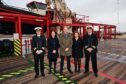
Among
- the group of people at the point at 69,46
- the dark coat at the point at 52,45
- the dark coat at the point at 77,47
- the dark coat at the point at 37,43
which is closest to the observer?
the dark coat at the point at 37,43

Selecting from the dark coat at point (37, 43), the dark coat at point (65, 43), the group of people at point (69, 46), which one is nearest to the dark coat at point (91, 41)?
the group of people at point (69, 46)

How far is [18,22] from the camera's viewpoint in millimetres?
19875

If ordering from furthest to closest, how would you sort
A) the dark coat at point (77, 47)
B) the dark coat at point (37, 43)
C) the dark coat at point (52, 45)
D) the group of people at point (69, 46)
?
the dark coat at point (77, 47) < the dark coat at point (52, 45) < the group of people at point (69, 46) < the dark coat at point (37, 43)

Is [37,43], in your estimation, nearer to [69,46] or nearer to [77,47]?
[69,46]

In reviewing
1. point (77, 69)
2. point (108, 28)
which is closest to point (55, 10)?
point (108, 28)

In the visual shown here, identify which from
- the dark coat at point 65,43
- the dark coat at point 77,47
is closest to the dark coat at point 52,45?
the dark coat at point 65,43

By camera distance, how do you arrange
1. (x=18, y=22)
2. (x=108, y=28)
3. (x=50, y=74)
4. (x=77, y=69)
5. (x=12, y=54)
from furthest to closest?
(x=108, y=28) → (x=18, y=22) → (x=12, y=54) → (x=77, y=69) → (x=50, y=74)

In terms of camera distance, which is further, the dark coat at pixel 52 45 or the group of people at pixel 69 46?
the dark coat at pixel 52 45

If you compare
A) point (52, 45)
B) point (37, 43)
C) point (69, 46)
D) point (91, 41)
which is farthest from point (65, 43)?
point (37, 43)

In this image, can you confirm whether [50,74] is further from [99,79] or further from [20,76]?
[99,79]

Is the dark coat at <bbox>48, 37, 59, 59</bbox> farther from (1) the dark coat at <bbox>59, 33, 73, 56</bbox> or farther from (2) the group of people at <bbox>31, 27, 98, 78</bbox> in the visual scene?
(1) the dark coat at <bbox>59, 33, 73, 56</bbox>

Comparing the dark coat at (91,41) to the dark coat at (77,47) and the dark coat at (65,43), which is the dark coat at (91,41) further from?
the dark coat at (65,43)

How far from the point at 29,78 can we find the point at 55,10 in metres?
26.6

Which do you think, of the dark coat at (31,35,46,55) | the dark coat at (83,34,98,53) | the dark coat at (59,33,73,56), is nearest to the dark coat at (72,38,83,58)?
the dark coat at (59,33,73,56)
